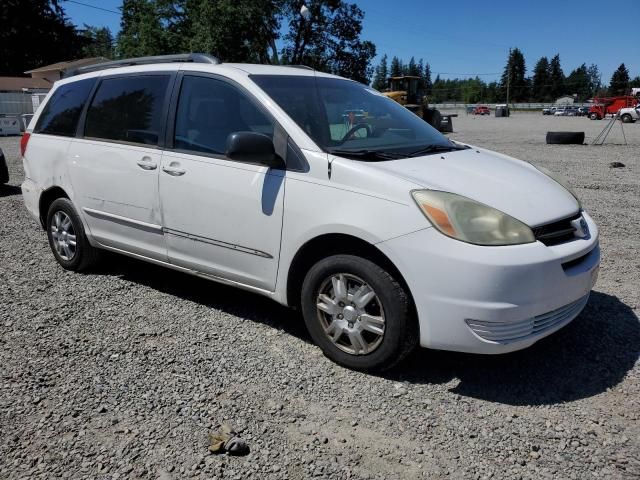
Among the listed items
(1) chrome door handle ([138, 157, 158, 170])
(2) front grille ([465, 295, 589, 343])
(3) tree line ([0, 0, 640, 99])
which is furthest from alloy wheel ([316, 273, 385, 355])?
(3) tree line ([0, 0, 640, 99])

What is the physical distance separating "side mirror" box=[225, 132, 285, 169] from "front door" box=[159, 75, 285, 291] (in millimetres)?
129

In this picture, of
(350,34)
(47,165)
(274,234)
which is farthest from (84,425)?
(350,34)

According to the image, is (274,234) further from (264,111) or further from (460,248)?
(460,248)

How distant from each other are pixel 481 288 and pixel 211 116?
7.23 ft

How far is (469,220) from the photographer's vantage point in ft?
9.34

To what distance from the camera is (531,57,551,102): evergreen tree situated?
12119 centimetres

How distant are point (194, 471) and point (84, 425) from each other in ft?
2.36

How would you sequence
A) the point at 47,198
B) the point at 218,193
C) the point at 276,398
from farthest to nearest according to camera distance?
1. the point at 47,198
2. the point at 218,193
3. the point at 276,398

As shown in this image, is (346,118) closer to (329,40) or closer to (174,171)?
(174,171)

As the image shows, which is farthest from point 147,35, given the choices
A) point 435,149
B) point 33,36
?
point 435,149

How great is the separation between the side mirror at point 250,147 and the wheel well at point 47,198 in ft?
7.87

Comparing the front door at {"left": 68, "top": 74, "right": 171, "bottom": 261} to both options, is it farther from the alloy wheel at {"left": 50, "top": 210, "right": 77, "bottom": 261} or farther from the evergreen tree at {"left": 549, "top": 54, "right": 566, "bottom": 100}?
the evergreen tree at {"left": 549, "top": 54, "right": 566, "bottom": 100}

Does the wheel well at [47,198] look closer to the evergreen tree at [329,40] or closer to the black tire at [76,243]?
the black tire at [76,243]

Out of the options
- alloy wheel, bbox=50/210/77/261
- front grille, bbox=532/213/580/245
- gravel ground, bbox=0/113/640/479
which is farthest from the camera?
alloy wheel, bbox=50/210/77/261
